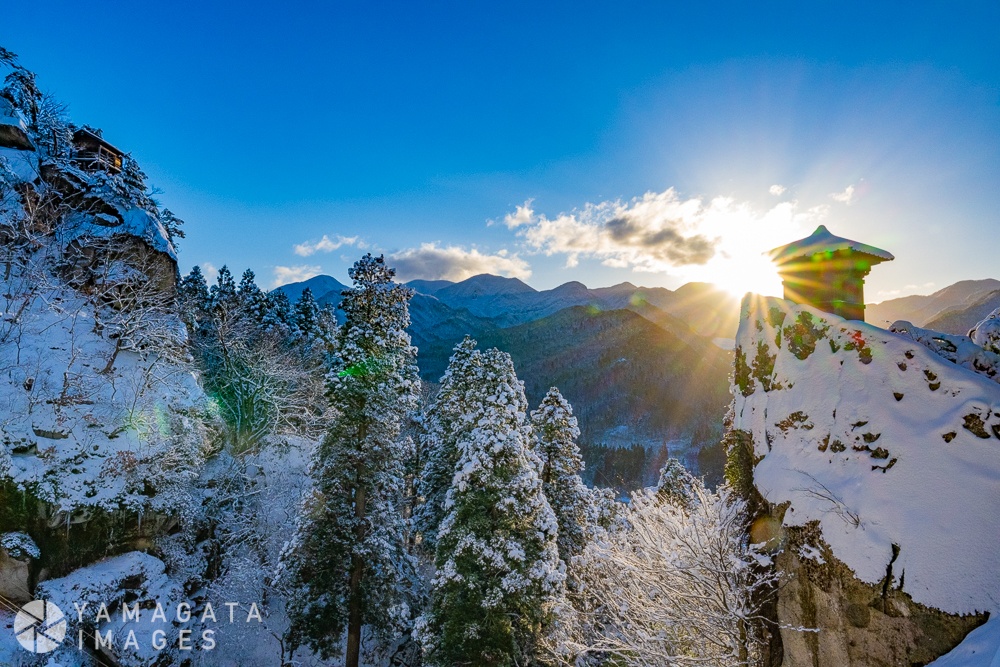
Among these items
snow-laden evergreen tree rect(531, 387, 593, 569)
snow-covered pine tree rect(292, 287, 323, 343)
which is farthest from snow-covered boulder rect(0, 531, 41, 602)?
snow-covered pine tree rect(292, 287, 323, 343)

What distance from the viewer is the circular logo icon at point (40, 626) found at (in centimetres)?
1188

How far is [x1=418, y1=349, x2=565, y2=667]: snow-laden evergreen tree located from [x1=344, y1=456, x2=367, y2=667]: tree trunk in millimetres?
2106

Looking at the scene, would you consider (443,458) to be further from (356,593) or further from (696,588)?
(696,588)

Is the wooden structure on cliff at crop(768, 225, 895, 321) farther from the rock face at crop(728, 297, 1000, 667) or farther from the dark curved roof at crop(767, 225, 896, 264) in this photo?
the rock face at crop(728, 297, 1000, 667)

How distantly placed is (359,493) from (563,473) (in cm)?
894

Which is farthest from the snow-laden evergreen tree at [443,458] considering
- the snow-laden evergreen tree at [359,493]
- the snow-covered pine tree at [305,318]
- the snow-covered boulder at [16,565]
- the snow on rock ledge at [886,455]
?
the snow-covered pine tree at [305,318]

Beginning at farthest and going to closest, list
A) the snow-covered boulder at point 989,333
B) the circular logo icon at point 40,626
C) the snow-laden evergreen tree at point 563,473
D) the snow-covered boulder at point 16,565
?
the snow-laden evergreen tree at point 563,473, the snow-covered boulder at point 16,565, the circular logo icon at point 40,626, the snow-covered boulder at point 989,333

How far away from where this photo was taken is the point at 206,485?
2016cm

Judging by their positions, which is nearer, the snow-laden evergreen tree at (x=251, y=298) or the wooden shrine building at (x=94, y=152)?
the wooden shrine building at (x=94, y=152)

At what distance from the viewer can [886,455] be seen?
6211mm

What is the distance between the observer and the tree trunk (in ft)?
43.4

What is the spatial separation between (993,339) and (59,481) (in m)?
24.7

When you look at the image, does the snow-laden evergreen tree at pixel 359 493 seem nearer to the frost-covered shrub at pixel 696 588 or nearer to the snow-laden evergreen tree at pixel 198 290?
the frost-covered shrub at pixel 696 588

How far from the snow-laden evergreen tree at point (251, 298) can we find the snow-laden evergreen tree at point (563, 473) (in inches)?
1192
